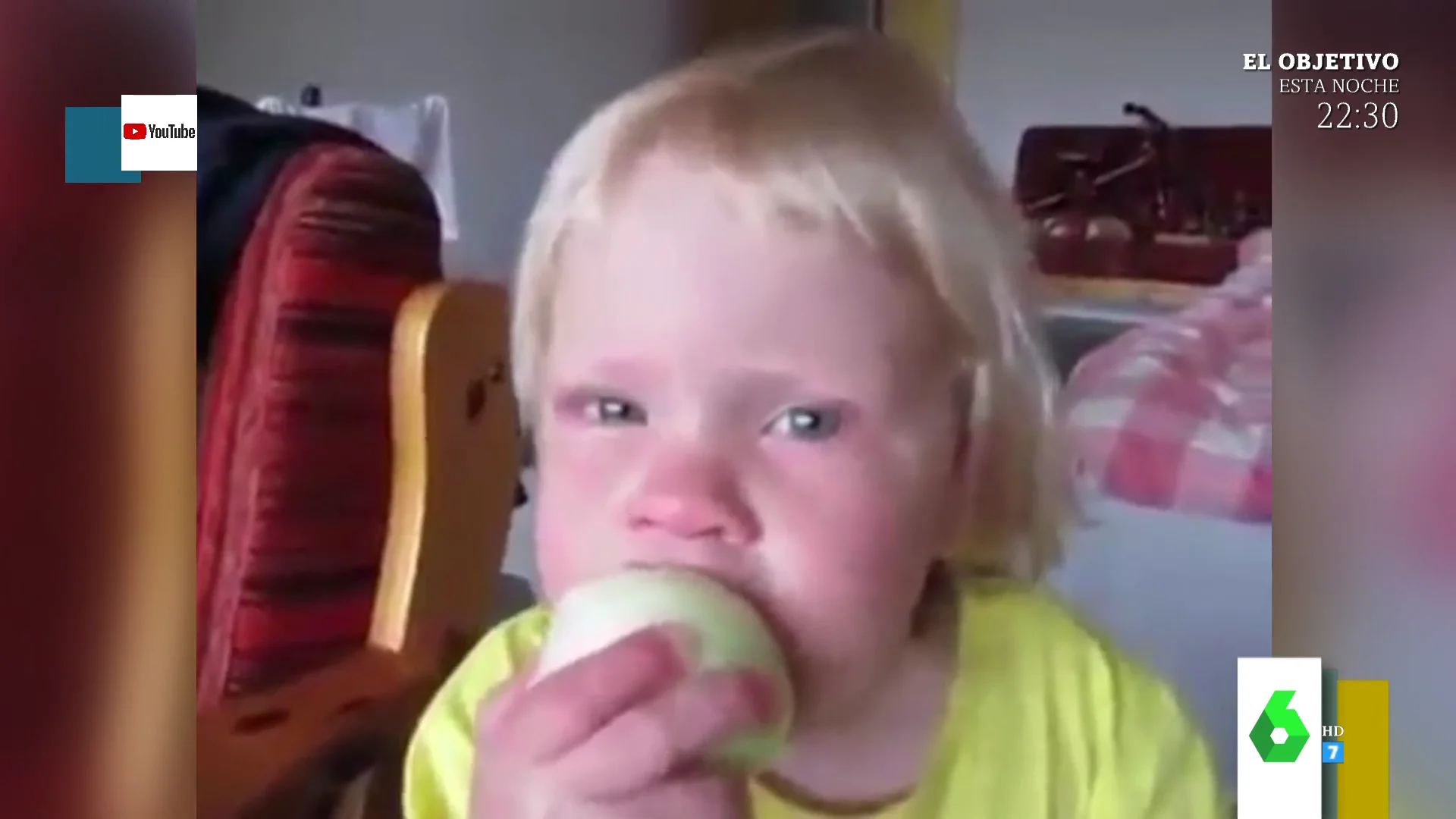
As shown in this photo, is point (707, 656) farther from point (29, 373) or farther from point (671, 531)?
point (29, 373)

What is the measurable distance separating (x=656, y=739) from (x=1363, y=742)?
252 mm

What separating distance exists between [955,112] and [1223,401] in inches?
5.3

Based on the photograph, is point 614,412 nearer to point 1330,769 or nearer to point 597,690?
point 597,690

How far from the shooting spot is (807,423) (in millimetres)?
481

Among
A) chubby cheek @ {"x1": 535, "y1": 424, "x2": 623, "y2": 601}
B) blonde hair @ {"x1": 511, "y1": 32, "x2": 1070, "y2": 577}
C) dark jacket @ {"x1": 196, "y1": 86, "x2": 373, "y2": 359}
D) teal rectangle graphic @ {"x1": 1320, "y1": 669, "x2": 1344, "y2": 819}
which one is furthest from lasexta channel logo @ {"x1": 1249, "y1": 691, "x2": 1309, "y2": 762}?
dark jacket @ {"x1": 196, "y1": 86, "x2": 373, "y2": 359}

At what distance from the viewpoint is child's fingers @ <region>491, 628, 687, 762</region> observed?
0.42m

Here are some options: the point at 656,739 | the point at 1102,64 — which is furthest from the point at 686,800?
the point at 1102,64

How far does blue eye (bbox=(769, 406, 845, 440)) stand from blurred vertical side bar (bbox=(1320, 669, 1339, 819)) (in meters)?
0.19

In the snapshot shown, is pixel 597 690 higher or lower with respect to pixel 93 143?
lower

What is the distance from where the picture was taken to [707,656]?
16.9 inches

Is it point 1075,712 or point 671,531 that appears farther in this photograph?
point 1075,712

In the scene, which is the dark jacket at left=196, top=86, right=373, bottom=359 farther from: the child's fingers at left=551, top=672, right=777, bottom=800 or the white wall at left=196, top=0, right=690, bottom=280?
the child's fingers at left=551, top=672, right=777, bottom=800

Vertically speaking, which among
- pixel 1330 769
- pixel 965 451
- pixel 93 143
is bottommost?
pixel 1330 769

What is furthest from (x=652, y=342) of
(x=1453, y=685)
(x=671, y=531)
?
(x=1453, y=685)
